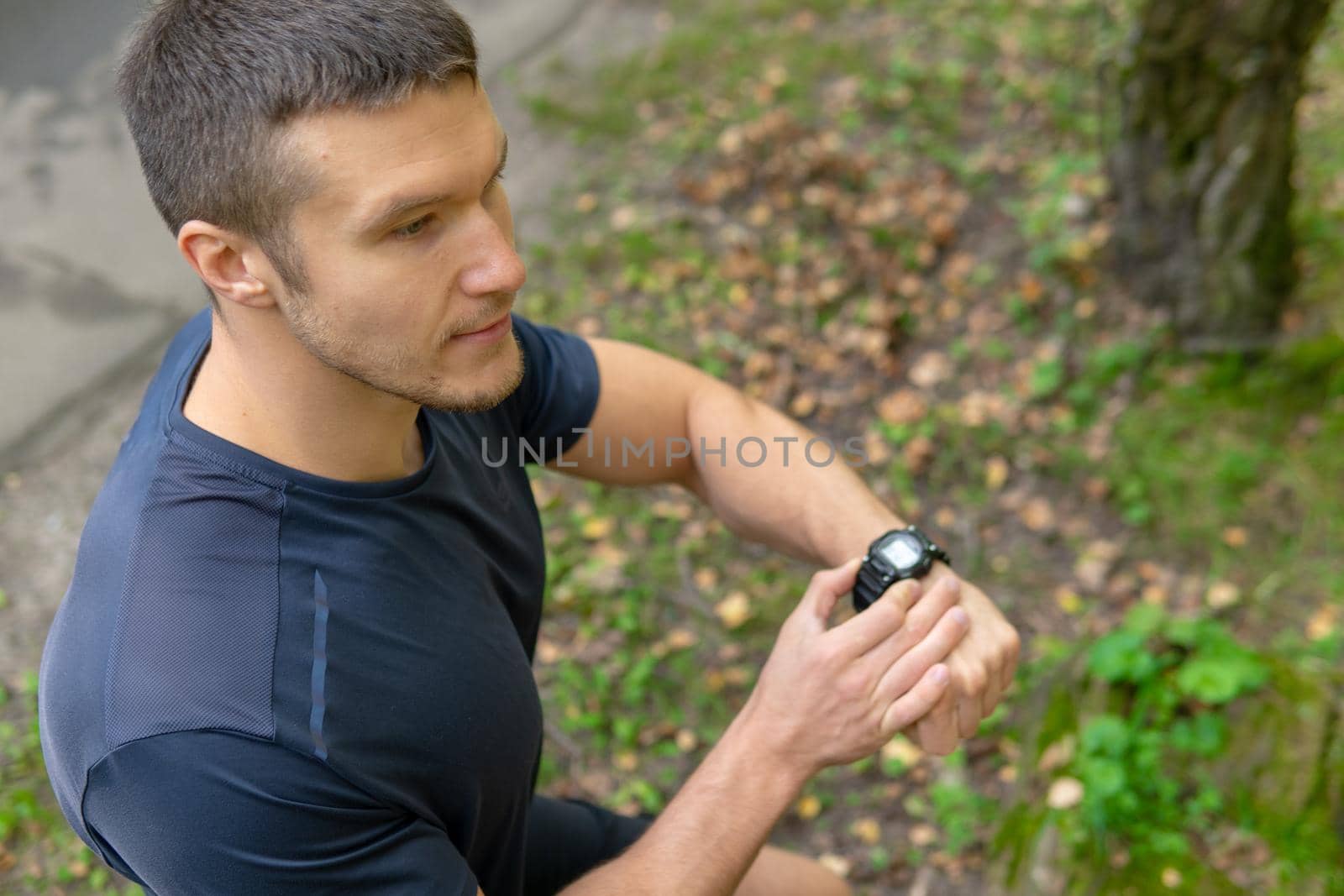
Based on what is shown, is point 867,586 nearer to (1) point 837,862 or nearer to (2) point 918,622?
(2) point 918,622

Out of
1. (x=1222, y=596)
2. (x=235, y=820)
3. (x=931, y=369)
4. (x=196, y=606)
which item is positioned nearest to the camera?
(x=235, y=820)

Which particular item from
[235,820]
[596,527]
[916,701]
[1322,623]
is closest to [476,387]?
[235,820]

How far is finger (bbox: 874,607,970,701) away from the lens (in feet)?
6.78

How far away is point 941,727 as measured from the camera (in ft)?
6.92

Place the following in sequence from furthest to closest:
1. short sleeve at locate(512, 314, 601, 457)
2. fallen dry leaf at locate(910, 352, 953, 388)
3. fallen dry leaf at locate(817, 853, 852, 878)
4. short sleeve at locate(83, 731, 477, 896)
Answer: fallen dry leaf at locate(910, 352, 953, 388) → fallen dry leaf at locate(817, 853, 852, 878) → short sleeve at locate(512, 314, 601, 457) → short sleeve at locate(83, 731, 477, 896)

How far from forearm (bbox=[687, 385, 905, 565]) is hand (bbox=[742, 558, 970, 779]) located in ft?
1.22

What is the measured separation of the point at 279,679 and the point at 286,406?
0.45 meters

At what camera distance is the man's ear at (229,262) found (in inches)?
69.2

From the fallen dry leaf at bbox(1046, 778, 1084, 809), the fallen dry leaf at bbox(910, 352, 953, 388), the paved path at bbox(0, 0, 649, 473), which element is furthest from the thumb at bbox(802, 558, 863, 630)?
the paved path at bbox(0, 0, 649, 473)

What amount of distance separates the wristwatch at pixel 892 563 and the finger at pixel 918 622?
0.23ft

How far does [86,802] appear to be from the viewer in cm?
162

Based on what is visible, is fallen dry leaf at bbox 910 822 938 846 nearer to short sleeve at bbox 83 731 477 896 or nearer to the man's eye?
short sleeve at bbox 83 731 477 896

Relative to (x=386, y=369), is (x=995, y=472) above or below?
below

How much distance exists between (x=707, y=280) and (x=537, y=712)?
11.4 feet
